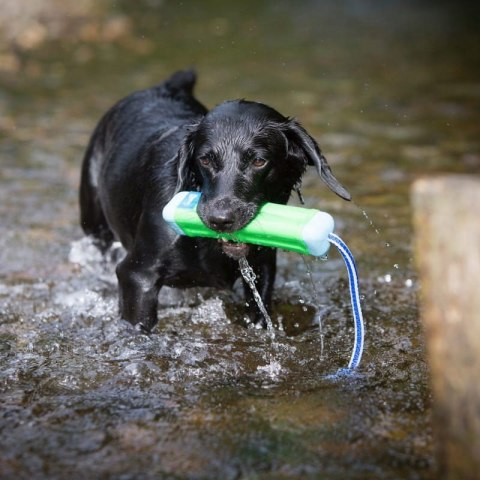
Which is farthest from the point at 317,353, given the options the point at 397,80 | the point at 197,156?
the point at 397,80

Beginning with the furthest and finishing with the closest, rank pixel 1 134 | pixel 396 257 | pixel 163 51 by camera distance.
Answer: pixel 163 51
pixel 1 134
pixel 396 257

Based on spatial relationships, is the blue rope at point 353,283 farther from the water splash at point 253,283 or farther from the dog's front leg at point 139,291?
the dog's front leg at point 139,291

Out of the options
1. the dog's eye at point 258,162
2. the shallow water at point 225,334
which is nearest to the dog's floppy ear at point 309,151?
the dog's eye at point 258,162

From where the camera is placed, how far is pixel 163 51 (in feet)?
51.6

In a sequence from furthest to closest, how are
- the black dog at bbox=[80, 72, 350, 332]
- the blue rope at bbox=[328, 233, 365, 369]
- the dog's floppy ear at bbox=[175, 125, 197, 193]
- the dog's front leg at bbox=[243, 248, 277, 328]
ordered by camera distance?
1. the dog's front leg at bbox=[243, 248, 277, 328]
2. the dog's floppy ear at bbox=[175, 125, 197, 193]
3. the black dog at bbox=[80, 72, 350, 332]
4. the blue rope at bbox=[328, 233, 365, 369]

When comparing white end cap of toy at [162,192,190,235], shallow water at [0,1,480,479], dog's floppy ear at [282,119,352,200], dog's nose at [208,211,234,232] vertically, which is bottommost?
shallow water at [0,1,480,479]

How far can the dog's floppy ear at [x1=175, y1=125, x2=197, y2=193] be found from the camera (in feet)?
15.3

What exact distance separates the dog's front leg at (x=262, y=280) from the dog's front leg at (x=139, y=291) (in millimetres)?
574

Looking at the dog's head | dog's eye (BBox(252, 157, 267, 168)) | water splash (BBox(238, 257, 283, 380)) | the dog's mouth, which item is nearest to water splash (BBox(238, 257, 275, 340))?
water splash (BBox(238, 257, 283, 380))

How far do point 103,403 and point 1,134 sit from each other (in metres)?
6.52

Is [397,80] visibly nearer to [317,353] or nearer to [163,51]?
[163,51]

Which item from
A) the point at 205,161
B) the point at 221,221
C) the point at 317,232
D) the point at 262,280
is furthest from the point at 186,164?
the point at 317,232

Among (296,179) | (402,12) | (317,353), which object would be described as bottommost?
(402,12)

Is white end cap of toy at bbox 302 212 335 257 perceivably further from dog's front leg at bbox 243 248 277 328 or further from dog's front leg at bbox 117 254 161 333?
dog's front leg at bbox 117 254 161 333
